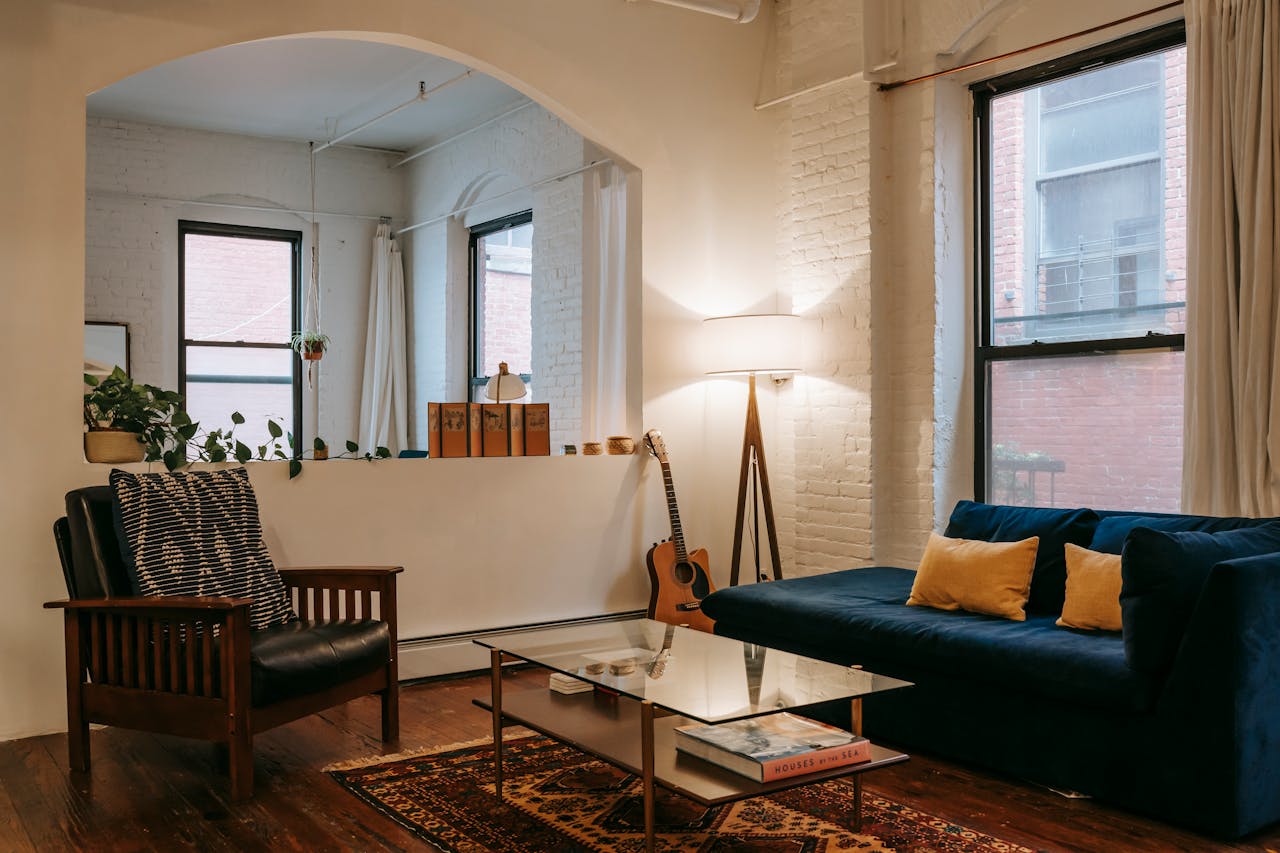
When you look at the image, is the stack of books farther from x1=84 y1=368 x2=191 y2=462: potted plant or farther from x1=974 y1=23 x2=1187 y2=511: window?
x1=974 y1=23 x2=1187 y2=511: window

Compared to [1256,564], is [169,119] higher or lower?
higher

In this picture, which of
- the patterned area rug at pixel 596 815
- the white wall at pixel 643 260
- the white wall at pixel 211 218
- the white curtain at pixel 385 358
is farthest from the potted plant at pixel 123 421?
the white curtain at pixel 385 358

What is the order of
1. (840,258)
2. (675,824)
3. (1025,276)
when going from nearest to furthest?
1. (675,824)
2. (1025,276)
3. (840,258)

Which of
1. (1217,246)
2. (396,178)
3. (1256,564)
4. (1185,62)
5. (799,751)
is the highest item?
Answer: (396,178)

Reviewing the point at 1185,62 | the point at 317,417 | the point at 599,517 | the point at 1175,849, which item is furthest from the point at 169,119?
the point at 1175,849

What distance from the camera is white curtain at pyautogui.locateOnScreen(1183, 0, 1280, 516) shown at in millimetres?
3850

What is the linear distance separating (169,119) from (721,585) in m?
5.47

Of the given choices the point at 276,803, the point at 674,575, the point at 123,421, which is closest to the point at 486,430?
the point at 674,575

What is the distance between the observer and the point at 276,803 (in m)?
3.22

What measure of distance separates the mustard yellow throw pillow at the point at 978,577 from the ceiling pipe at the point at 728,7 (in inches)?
111

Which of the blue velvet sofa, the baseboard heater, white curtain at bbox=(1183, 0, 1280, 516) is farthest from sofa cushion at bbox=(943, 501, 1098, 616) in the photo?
the baseboard heater

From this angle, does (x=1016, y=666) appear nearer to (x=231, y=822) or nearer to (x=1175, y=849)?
(x=1175, y=849)

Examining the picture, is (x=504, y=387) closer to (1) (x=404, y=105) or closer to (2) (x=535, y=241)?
(2) (x=535, y=241)

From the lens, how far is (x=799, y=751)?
8.79 feet
